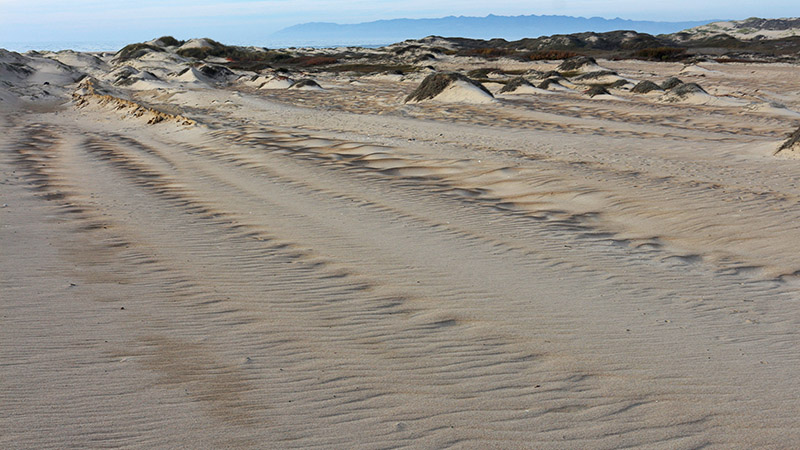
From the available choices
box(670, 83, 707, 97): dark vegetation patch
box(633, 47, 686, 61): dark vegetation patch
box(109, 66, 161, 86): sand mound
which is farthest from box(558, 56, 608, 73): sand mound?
Result: box(109, 66, 161, 86): sand mound

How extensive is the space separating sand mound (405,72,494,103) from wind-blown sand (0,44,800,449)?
9171mm

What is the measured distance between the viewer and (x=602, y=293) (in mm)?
5137

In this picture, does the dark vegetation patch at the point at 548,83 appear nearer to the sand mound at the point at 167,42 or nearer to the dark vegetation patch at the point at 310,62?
the dark vegetation patch at the point at 310,62

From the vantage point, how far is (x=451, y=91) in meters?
21.3

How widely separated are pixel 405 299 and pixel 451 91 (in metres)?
17.0

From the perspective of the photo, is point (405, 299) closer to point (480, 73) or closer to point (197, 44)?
point (480, 73)

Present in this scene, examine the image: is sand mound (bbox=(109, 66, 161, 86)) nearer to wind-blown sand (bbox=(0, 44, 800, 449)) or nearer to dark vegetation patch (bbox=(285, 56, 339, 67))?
dark vegetation patch (bbox=(285, 56, 339, 67))

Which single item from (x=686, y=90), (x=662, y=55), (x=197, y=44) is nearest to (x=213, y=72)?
(x=686, y=90)

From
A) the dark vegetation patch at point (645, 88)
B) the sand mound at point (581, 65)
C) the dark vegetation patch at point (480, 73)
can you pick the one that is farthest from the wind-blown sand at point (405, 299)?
the sand mound at point (581, 65)

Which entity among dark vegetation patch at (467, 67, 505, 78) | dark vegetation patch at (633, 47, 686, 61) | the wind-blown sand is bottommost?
the wind-blown sand

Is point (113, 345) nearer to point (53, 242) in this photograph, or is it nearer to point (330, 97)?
point (53, 242)

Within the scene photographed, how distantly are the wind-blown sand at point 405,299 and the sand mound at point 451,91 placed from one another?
30.1 feet

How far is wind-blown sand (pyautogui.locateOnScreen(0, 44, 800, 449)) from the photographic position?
10.7 ft

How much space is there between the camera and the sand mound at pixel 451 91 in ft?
68.0
